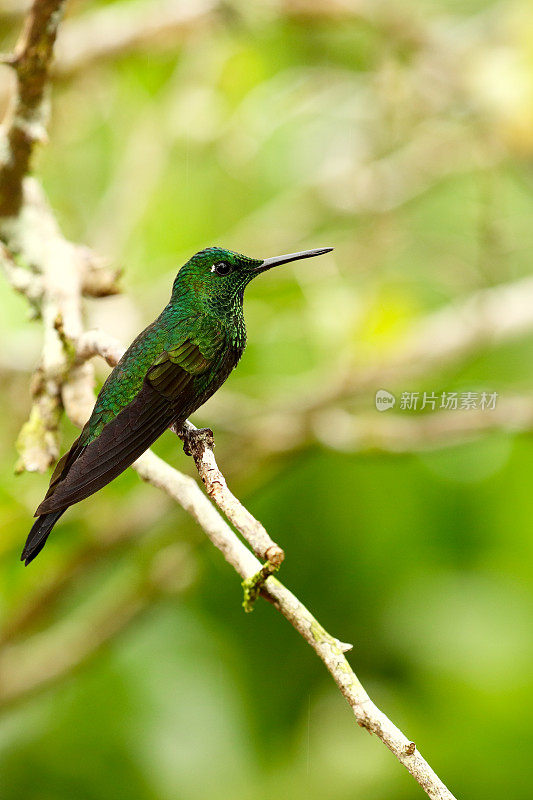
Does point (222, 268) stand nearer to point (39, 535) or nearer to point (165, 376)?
point (165, 376)

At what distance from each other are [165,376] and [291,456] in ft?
6.68

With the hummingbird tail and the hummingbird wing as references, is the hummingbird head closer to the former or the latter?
the hummingbird wing

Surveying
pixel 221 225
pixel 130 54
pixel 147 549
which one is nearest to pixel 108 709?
pixel 147 549

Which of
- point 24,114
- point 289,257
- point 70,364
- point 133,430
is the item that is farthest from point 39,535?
point 24,114

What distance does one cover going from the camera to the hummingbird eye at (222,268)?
1032 mm

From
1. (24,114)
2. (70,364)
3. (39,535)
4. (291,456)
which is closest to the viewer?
(39,535)

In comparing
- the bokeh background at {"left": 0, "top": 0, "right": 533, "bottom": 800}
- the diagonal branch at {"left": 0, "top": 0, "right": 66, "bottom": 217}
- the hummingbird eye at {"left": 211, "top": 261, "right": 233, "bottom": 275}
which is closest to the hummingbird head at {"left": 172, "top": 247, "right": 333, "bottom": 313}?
the hummingbird eye at {"left": 211, "top": 261, "right": 233, "bottom": 275}

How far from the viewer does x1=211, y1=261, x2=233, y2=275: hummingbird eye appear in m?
1.03

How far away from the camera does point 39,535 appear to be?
2.75 ft

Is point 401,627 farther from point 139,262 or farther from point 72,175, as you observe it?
point 72,175

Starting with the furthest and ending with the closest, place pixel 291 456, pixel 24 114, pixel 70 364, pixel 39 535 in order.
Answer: pixel 291 456 → pixel 24 114 → pixel 70 364 → pixel 39 535

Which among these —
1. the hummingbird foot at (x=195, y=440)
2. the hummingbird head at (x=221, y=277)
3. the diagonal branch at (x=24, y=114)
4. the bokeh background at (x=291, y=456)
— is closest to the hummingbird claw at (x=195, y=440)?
the hummingbird foot at (x=195, y=440)

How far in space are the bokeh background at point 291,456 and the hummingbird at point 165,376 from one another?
1468mm

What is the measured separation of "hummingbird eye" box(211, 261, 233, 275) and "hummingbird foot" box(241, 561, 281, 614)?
1.13ft
